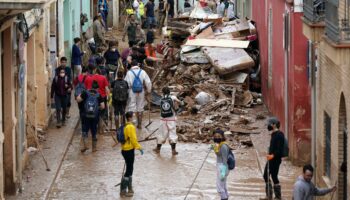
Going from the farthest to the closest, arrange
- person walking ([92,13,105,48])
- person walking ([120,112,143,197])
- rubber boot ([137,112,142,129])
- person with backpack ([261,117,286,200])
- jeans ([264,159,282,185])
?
1. person walking ([92,13,105,48])
2. rubber boot ([137,112,142,129])
3. person walking ([120,112,143,197])
4. jeans ([264,159,282,185])
5. person with backpack ([261,117,286,200])

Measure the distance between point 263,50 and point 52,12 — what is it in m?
5.76

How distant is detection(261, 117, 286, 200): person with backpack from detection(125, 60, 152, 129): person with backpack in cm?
661

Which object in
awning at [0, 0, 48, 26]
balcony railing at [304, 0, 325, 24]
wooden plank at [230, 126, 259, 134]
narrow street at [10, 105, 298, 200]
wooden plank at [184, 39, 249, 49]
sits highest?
awning at [0, 0, 48, 26]

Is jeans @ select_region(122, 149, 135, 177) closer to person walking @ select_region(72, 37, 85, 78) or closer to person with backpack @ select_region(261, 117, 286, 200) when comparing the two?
person with backpack @ select_region(261, 117, 286, 200)

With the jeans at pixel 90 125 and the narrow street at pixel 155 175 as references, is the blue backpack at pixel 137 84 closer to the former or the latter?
the narrow street at pixel 155 175

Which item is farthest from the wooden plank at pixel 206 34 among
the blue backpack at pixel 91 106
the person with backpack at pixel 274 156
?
the person with backpack at pixel 274 156

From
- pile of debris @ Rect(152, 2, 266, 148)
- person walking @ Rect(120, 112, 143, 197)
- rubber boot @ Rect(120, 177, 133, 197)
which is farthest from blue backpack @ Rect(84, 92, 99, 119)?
rubber boot @ Rect(120, 177, 133, 197)

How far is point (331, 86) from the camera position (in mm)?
18828

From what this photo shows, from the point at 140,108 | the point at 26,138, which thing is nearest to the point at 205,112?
the point at 140,108

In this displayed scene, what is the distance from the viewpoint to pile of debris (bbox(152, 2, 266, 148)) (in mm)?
27422

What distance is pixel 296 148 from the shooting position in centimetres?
2359

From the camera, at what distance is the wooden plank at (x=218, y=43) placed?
105ft

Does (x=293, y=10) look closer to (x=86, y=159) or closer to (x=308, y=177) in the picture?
(x=86, y=159)

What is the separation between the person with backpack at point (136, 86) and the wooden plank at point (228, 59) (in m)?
4.60
